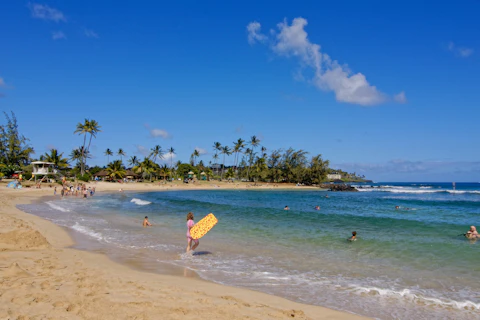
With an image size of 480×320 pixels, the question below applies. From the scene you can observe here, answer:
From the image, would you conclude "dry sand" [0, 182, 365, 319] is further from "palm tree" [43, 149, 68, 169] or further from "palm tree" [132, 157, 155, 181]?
"palm tree" [132, 157, 155, 181]

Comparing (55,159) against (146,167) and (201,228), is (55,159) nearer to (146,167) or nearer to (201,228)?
(146,167)

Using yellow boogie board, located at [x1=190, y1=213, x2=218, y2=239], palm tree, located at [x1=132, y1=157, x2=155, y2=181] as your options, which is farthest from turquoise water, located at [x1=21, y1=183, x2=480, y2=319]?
palm tree, located at [x1=132, y1=157, x2=155, y2=181]

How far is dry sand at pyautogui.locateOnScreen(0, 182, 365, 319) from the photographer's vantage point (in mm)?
4875

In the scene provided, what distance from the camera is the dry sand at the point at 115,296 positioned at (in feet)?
16.0

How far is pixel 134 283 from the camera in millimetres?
6785

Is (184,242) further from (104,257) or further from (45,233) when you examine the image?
(45,233)

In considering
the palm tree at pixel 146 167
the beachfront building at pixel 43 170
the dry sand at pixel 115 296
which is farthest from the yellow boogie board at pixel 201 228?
the palm tree at pixel 146 167

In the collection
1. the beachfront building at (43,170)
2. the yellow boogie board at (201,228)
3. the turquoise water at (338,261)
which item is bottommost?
the turquoise water at (338,261)

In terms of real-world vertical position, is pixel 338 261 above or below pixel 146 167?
below

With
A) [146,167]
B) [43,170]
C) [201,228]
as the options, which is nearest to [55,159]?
[43,170]

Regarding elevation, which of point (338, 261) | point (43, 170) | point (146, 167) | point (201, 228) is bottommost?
point (338, 261)

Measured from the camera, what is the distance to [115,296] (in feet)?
18.7

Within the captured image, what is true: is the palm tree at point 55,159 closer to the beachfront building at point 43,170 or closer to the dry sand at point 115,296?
the beachfront building at point 43,170

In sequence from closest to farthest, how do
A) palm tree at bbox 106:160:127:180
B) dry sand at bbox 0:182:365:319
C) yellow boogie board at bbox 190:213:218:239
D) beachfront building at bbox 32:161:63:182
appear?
dry sand at bbox 0:182:365:319 < yellow boogie board at bbox 190:213:218:239 < beachfront building at bbox 32:161:63:182 < palm tree at bbox 106:160:127:180
